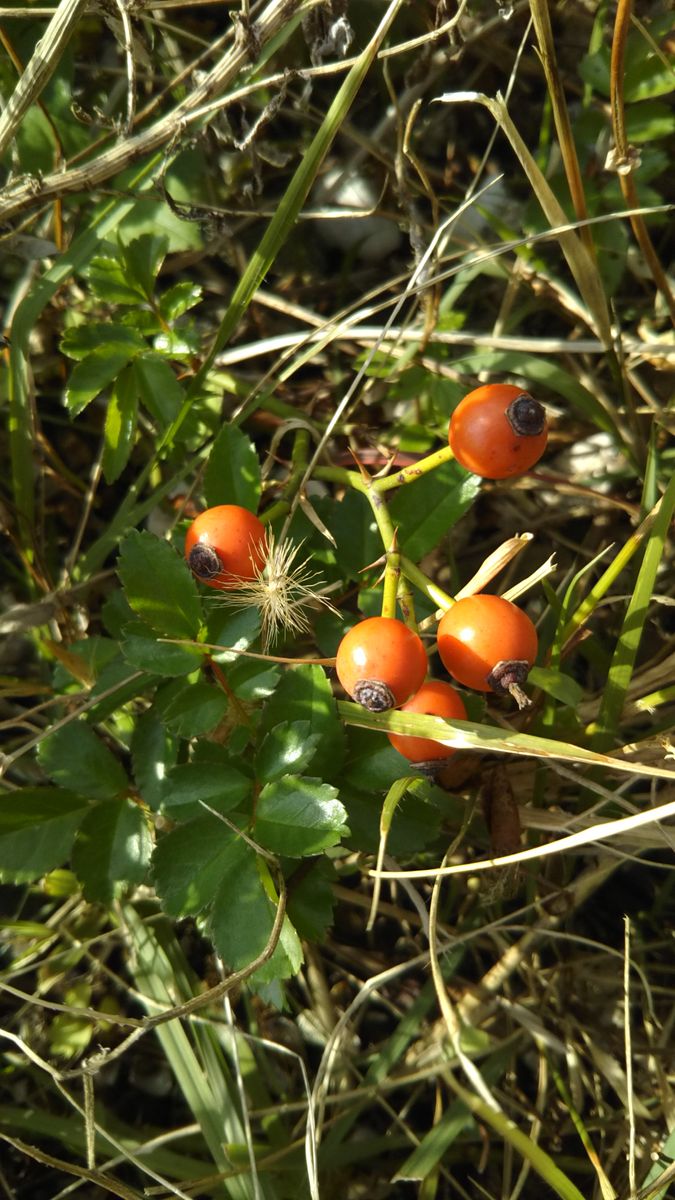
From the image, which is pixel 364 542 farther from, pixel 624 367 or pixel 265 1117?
pixel 265 1117

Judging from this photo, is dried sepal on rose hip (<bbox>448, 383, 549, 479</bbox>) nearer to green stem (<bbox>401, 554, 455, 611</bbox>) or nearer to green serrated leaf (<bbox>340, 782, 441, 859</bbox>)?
green stem (<bbox>401, 554, 455, 611</bbox>)

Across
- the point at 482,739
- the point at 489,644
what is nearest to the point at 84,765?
the point at 482,739

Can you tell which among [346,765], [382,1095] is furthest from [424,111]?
[382,1095]

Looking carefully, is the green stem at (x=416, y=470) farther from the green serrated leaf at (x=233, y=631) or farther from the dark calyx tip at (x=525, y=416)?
the green serrated leaf at (x=233, y=631)

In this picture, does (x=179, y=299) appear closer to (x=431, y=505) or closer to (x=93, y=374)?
(x=93, y=374)

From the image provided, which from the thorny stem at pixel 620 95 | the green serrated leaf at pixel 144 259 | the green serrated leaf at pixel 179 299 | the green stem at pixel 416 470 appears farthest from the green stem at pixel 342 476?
the thorny stem at pixel 620 95

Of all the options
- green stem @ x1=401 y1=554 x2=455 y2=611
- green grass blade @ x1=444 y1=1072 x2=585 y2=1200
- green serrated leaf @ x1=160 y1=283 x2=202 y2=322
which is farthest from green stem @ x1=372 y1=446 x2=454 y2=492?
green grass blade @ x1=444 y1=1072 x2=585 y2=1200
